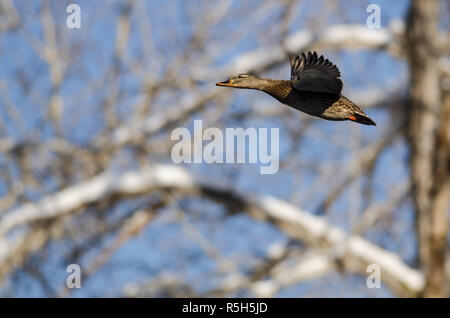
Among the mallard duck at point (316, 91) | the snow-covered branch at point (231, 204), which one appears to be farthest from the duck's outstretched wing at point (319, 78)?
the snow-covered branch at point (231, 204)

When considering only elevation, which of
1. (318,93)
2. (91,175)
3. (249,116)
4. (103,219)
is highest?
(249,116)

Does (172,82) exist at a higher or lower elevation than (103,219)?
higher

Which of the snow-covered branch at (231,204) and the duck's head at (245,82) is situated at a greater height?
the snow-covered branch at (231,204)

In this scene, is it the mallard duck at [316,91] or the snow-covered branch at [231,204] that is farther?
the snow-covered branch at [231,204]

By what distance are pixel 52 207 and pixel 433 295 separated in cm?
313

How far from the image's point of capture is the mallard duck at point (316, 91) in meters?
0.62

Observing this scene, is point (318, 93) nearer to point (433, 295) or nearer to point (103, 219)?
point (433, 295)

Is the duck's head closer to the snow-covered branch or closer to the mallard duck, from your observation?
the mallard duck

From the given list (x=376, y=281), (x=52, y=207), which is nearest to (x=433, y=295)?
(x=376, y=281)

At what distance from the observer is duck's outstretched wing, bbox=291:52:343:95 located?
2.04 ft

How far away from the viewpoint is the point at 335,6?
23.1 ft

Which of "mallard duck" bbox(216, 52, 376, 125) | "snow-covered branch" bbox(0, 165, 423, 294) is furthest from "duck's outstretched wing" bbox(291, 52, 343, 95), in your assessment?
"snow-covered branch" bbox(0, 165, 423, 294)

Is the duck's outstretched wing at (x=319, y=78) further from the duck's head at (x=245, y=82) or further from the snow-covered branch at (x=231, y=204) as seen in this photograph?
the snow-covered branch at (x=231, y=204)
